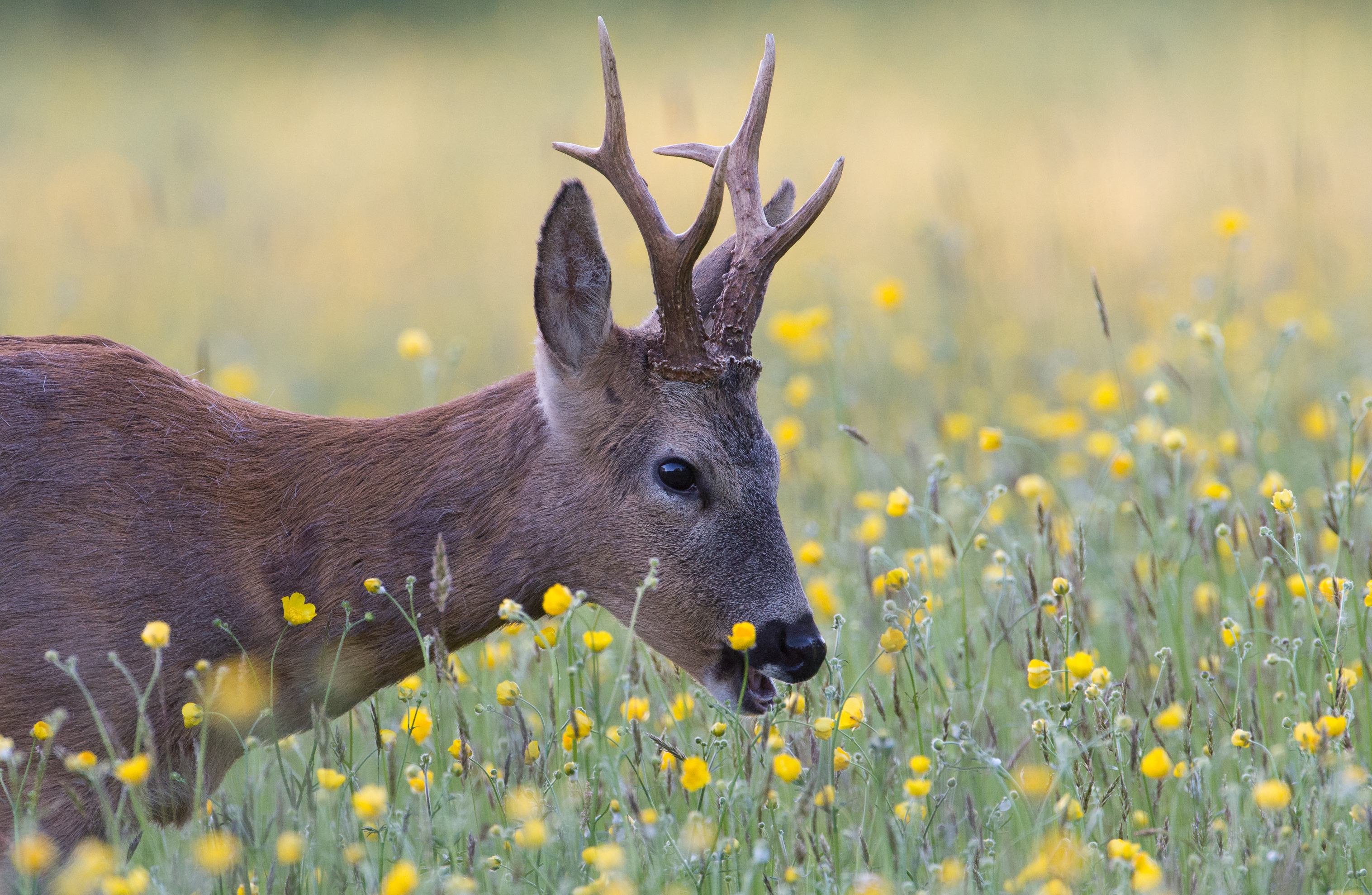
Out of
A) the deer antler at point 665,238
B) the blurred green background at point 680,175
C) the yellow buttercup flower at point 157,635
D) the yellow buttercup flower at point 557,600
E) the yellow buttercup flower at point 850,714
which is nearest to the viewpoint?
the yellow buttercup flower at point 157,635

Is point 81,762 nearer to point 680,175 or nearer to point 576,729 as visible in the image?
point 576,729

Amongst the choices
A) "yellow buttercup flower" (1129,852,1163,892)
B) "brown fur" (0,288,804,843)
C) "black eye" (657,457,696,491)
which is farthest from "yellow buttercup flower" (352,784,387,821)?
"black eye" (657,457,696,491)

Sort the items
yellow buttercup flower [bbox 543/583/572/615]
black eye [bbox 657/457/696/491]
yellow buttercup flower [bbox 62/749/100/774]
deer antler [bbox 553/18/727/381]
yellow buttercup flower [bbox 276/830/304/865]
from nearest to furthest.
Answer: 1. yellow buttercup flower [bbox 276/830/304/865]
2. yellow buttercup flower [bbox 62/749/100/774]
3. yellow buttercup flower [bbox 543/583/572/615]
4. deer antler [bbox 553/18/727/381]
5. black eye [bbox 657/457/696/491]

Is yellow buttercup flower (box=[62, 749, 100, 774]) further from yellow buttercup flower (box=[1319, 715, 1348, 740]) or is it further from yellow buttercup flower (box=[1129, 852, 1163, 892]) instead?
yellow buttercup flower (box=[1319, 715, 1348, 740])

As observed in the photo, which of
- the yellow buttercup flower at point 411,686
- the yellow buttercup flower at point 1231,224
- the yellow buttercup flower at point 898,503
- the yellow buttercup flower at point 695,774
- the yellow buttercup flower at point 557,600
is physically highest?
the yellow buttercup flower at point 1231,224

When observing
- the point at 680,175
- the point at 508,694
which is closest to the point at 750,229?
the point at 508,694

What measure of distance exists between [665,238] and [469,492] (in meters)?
0.79

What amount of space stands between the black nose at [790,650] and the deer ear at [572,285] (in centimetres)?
82

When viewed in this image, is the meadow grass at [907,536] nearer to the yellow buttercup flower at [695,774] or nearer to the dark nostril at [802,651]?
the yellow buttercup flower at [695,774]

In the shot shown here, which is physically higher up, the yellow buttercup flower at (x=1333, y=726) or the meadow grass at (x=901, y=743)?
the yellow buttercup flower at (x=1333, y=726)

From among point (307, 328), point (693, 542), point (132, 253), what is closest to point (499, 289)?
point (307, 328)

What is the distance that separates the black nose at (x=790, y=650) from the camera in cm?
365

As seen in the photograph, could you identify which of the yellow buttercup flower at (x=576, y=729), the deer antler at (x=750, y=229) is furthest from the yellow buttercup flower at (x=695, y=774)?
the deer antler at (x=750, y=229)

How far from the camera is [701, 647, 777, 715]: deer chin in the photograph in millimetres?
3721
